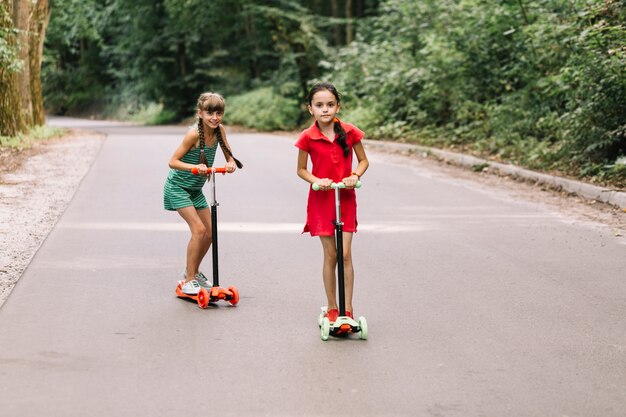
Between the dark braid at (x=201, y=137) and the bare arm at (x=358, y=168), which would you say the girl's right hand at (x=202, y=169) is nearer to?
the dark braid at (x=201, y=137)

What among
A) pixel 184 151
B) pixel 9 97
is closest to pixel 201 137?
pixel 184 151

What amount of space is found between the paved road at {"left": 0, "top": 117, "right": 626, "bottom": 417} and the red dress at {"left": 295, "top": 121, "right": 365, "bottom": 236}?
0.75 m

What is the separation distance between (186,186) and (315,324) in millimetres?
1669

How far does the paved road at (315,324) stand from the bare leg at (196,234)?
0.32 meters

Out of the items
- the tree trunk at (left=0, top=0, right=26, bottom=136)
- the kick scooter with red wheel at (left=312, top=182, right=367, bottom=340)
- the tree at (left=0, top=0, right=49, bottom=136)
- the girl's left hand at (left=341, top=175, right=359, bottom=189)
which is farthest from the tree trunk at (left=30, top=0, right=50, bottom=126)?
the girl's left hand at (left=341, top=175, right=359, bottom=189)

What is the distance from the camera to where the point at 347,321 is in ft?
19.2

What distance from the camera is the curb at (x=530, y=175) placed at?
12383 millimetres

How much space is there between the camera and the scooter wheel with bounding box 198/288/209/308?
6680mm

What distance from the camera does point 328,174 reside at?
19.6 feet

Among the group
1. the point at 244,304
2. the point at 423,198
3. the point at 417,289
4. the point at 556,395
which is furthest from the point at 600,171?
the point at 556,395

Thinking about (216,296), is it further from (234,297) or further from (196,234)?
(196,234)

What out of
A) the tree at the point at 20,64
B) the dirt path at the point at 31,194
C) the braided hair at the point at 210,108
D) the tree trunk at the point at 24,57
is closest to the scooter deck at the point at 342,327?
the braided hair at the point at 210,108

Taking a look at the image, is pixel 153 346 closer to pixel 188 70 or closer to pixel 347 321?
pixel 347 321

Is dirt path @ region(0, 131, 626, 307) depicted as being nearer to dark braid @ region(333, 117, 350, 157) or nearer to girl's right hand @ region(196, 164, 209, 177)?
girl's right hand @ region(196, 164, 209, 177)
